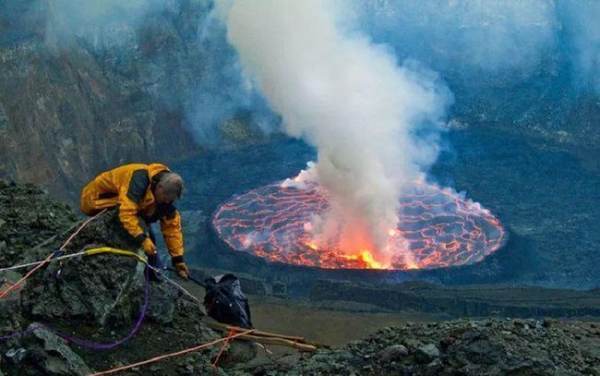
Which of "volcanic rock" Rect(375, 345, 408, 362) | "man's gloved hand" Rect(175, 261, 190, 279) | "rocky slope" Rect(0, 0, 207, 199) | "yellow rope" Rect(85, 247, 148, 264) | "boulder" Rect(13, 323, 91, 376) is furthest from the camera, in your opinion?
"rocky slope" Rect(0, 0, 207, 199)

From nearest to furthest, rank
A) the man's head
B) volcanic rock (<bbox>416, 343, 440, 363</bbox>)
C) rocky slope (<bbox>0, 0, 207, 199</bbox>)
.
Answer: volcanic rock (<bbox>416, 343, 440, 363</bbox>) → the man's head → rocky slope (<bbox>0, 0, 207, 199</bbox>)

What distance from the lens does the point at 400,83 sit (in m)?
27.5

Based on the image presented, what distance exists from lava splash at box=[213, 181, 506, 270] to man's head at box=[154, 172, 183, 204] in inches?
451

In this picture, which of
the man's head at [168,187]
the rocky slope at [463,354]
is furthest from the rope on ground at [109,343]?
the rocky slope at [463,354]

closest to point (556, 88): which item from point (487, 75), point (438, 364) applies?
point (487, 75)

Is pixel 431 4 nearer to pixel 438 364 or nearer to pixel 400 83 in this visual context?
pixel 400 83

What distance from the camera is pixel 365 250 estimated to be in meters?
19.0

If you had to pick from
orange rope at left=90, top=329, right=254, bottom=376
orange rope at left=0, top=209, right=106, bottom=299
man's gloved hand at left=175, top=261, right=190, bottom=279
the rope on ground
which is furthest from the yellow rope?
orange rope at left=90, top=329, right=254, bottom=376

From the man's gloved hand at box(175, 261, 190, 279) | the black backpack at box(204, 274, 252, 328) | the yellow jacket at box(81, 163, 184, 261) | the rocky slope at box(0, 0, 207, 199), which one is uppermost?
the rocky slope at box(0, 0, 207, 199)

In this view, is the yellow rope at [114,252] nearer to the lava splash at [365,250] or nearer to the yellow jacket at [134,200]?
the yellow jacket at [134,200]

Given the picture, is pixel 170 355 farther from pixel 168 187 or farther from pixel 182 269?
pixel 168 187

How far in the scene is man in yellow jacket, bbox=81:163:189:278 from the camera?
6461mm

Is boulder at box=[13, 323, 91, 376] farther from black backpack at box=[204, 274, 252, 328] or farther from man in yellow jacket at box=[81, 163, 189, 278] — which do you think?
black backpack at box=[204, 274, 252, 328]

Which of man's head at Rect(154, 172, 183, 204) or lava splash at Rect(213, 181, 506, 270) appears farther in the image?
lava splash at Rect(213, 181, 506, 270)
